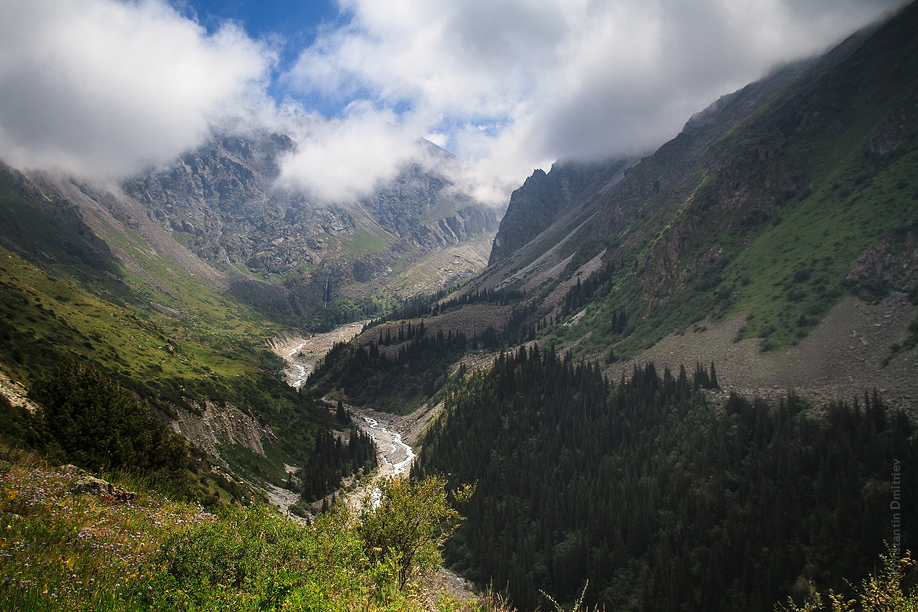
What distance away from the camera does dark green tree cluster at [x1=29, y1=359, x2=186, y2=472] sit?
2353 cm

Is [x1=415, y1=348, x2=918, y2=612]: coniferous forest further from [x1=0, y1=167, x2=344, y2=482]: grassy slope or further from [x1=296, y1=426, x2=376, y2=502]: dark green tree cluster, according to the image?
[x1=0, y1=167, x2=344, y2=482]: grassy slope

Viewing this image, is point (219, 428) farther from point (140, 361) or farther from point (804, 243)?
point (804, 243)

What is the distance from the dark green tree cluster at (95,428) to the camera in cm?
2353

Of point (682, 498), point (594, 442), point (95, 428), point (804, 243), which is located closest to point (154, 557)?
point (95, 428)

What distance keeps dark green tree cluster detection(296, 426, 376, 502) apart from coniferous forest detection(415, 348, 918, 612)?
64.1 feet

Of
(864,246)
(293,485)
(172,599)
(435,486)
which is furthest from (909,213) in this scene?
(293,485)

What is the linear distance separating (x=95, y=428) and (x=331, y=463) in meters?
88.1

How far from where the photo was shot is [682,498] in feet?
221

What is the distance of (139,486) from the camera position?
21094mm

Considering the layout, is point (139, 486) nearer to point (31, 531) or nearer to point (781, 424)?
point (31, 531)

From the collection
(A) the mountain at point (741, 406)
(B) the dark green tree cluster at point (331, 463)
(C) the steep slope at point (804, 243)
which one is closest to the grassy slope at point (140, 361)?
(B) the dark green tree cluster at point (331, 463)

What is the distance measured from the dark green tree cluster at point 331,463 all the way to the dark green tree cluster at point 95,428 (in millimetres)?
66266

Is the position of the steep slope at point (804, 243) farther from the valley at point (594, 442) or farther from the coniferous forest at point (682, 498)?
the coniferous forest at point (682, 498)

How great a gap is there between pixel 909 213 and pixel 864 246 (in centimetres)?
852
